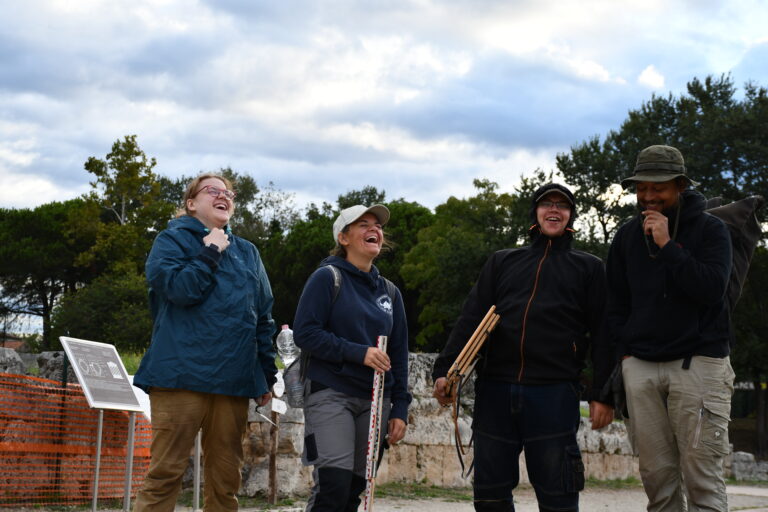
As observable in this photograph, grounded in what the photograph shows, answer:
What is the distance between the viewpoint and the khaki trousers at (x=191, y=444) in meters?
4.20

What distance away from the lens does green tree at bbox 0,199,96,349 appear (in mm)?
43000

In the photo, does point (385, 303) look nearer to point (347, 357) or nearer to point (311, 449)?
point (347, 357)

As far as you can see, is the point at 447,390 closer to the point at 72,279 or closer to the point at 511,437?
the point at 511,437

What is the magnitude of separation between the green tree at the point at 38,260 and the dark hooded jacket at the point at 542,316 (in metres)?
40.2

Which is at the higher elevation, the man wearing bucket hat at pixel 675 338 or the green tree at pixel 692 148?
the green tree at pixel 692 148

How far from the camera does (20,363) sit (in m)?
7.62

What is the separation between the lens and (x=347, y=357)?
4.21 meters

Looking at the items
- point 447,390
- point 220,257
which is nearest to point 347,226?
point 220,257

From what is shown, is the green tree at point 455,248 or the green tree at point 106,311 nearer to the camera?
the green tree at point 106,311

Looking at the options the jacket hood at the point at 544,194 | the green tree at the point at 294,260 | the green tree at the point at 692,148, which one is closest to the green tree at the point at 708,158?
the green tree at the point at 692,148

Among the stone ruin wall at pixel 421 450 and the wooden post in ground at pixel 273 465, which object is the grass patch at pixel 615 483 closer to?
the stone ruin wall at pixel 421 450

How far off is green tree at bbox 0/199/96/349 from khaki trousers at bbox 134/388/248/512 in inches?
1568

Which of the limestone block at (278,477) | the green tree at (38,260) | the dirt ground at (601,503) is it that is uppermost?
the green tree at (38,260)

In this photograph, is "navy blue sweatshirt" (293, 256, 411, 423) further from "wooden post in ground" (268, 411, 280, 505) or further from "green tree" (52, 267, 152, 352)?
"green tree" (52, 267, 152, 352)
